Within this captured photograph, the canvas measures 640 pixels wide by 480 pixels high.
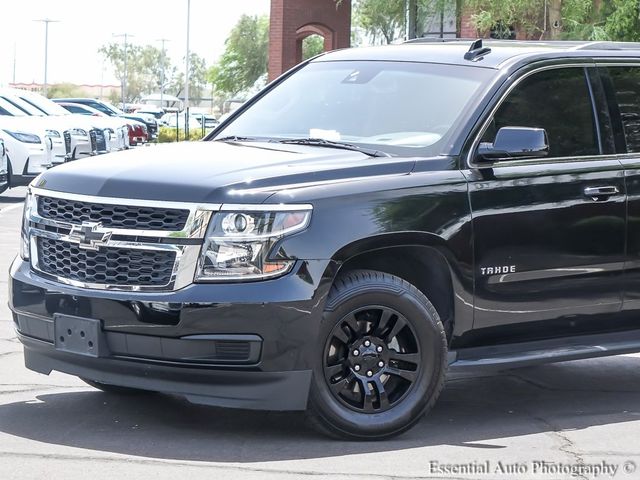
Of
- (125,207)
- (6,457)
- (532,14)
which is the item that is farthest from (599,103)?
(532,14)

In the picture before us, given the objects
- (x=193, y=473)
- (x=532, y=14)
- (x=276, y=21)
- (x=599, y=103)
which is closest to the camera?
(x=193, y=473)

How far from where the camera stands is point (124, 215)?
20.6 feet

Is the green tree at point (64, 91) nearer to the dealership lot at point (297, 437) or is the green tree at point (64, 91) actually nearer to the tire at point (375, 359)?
the dealership lot at point (297, 437)

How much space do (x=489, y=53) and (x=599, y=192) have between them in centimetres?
95

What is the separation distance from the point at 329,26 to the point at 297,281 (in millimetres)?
35076

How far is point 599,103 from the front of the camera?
7.57 meters

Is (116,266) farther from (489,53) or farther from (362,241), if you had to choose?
(489,53)

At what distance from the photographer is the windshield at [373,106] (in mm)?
7113

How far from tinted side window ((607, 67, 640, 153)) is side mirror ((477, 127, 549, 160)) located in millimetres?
935

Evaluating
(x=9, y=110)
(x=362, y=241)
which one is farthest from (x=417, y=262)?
(x=9, y=110)

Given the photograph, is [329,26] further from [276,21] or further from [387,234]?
[387,234]

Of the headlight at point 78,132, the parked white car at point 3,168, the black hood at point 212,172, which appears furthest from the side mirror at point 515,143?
the headlight at point 78,132

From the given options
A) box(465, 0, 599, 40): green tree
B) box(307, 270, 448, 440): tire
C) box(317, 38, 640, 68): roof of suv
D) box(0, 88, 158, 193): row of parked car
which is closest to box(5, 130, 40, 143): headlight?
box(0, 88, 158, 193): row of parked car

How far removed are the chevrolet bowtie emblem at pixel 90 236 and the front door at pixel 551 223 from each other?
1.78 metres
